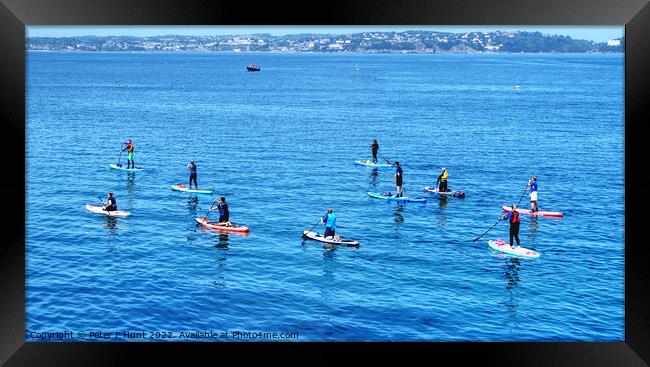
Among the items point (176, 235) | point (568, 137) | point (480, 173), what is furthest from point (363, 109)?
point (176, 235)

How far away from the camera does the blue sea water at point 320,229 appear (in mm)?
29625

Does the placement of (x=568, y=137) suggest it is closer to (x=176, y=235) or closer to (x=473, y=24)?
(x=176, y=235)

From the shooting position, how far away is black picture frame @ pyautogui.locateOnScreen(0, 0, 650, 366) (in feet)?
54.9

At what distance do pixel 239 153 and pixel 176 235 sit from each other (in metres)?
31.8

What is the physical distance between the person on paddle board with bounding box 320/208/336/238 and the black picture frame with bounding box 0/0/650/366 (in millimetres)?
20921

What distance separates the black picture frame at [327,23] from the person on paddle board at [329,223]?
824 inches

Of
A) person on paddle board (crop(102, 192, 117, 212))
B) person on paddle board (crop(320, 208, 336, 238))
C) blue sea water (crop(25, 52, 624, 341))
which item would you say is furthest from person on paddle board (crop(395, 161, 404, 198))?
person on paddle board (crop(102, 192, 117, 212))

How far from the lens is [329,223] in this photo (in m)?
38.9

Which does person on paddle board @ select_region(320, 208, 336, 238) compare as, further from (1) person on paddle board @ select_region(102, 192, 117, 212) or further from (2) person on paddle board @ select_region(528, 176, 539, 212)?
(2) person on paddle board @ select_region(528, 176, 539, 212)

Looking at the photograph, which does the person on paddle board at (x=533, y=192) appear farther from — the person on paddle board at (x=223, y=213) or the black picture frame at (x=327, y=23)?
the black picture frame at (x=327, y=23)

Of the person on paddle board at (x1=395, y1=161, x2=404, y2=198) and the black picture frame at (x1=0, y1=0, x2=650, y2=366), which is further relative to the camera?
the person on paddle board at (x1=395, y1=161, x2=404, y2=198)

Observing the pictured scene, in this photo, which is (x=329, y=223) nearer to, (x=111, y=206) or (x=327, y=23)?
(x=111, y=206)

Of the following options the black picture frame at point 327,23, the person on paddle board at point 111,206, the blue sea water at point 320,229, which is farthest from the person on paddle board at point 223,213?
the black picture frame at point 327,23

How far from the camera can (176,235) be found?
41.1m
